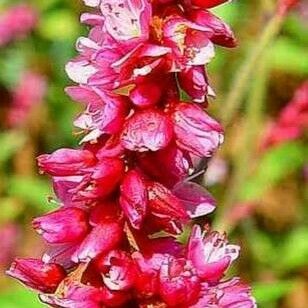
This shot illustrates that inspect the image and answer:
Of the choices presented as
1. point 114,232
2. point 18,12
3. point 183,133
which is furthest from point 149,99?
point 18,12

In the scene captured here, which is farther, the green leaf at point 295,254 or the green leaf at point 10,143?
the green leaf at point 10,143

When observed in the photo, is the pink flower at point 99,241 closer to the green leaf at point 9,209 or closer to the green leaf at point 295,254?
the green leaf at point 295,254

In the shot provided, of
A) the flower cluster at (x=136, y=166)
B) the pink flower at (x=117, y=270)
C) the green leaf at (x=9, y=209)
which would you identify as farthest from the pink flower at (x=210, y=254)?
the green leaf at (x=9, y=209)

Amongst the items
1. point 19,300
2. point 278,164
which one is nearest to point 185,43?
point 19,300

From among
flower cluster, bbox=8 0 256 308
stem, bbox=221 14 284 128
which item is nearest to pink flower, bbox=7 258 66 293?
flower cluster, bbox=8 0 256 308

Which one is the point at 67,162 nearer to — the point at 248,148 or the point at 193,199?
the point at 193,199

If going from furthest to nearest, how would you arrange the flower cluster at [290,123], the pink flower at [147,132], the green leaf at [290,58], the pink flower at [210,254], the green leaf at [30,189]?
the green leaf at [290,58]
the green leaf at [30,189]
the flower cluster at [290,123]
the pink flower at [210,254]
the pink flower at [147,132]
